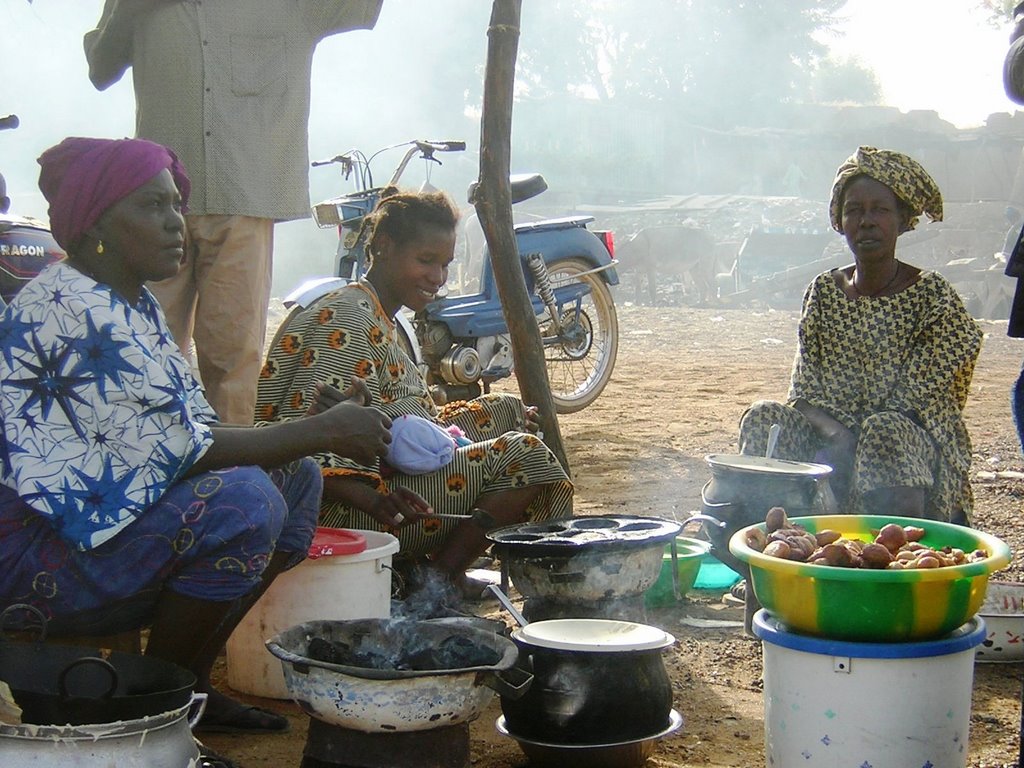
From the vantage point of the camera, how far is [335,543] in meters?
2.95

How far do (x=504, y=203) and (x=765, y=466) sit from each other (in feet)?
6.63

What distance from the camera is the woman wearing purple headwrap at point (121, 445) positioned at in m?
2.22

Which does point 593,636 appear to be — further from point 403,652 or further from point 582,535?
point 582,535

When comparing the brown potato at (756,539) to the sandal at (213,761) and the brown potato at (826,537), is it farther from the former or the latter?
the sandal at (213,761)

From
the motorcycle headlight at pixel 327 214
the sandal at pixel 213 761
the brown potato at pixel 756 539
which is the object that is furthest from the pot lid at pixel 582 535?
the motorcycle headlight at pixel 327 214

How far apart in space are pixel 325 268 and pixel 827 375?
58.0 feet

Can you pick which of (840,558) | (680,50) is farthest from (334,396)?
(680,50)

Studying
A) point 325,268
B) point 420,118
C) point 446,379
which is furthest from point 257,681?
point 420,118

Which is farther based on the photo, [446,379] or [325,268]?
[325,268]

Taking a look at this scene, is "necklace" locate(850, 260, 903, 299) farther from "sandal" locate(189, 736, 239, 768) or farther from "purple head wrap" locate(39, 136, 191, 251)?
"sandal" locate(189, 736, 239, 768)

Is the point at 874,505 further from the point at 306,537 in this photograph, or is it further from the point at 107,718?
the point at 107,718

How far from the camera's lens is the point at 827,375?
3.93 metres

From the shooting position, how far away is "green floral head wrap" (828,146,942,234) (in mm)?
3719

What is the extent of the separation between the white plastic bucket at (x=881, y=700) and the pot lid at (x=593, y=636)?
0.36 m
